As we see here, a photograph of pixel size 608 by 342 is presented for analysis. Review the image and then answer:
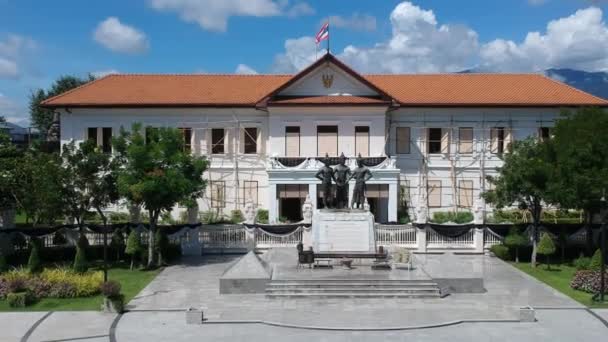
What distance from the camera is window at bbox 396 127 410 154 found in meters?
41.1

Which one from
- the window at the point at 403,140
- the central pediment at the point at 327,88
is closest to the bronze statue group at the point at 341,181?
the central pediment at the point at 327,88

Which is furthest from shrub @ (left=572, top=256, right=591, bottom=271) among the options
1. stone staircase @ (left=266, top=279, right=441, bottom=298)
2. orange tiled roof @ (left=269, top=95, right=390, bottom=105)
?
orange tiled roof @ (left=269, top=95, right=390, bottom=105)

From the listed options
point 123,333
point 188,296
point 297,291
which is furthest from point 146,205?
point 123,333

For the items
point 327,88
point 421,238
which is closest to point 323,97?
point 327,88

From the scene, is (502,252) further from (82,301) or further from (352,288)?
(82,301)

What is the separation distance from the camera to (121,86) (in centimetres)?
4297

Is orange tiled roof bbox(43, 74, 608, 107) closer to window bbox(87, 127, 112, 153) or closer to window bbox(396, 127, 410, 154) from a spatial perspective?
window bbox(87, 127, 112, 153)

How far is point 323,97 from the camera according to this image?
3900 centimetres

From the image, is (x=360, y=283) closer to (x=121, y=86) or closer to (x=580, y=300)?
(x=580, y=300)

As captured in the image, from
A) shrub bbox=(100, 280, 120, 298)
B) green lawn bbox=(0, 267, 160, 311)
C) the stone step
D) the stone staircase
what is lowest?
green lawn bbox=(0, 267, 160, 311)

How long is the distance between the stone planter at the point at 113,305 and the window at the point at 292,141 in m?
21.3

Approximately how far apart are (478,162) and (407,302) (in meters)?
22.9

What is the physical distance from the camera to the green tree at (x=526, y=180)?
27.1 meters

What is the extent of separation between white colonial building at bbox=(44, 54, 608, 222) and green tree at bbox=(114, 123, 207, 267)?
11398 mm
